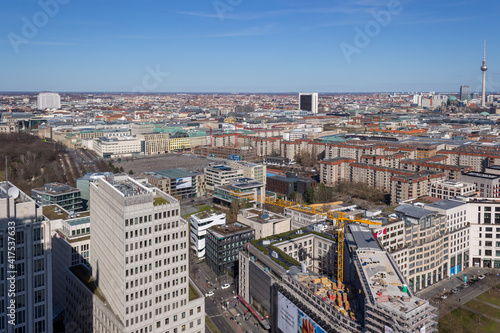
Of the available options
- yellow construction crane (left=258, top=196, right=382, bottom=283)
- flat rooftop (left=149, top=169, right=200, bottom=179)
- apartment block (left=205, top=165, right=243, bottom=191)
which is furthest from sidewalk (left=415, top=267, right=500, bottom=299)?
flat rooftop (left=149, top=169, right=200, bottom=179)

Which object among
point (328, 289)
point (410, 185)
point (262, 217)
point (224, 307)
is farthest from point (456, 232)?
point (224, 307)

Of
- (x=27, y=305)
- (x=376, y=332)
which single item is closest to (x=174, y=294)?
(x=27, y=305)

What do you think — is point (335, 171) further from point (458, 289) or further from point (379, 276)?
point (379, 276)

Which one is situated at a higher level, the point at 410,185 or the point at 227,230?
the point at 410,185

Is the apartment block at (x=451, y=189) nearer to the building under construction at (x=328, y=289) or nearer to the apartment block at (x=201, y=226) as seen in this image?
the building under construction at (x=328, y=289)

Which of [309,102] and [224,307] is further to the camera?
[309,102]

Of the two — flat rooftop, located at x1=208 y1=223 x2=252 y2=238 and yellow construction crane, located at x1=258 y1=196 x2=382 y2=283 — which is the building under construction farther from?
flat rooftop, located at x1=208 y1=223 x2=252 y2=238
